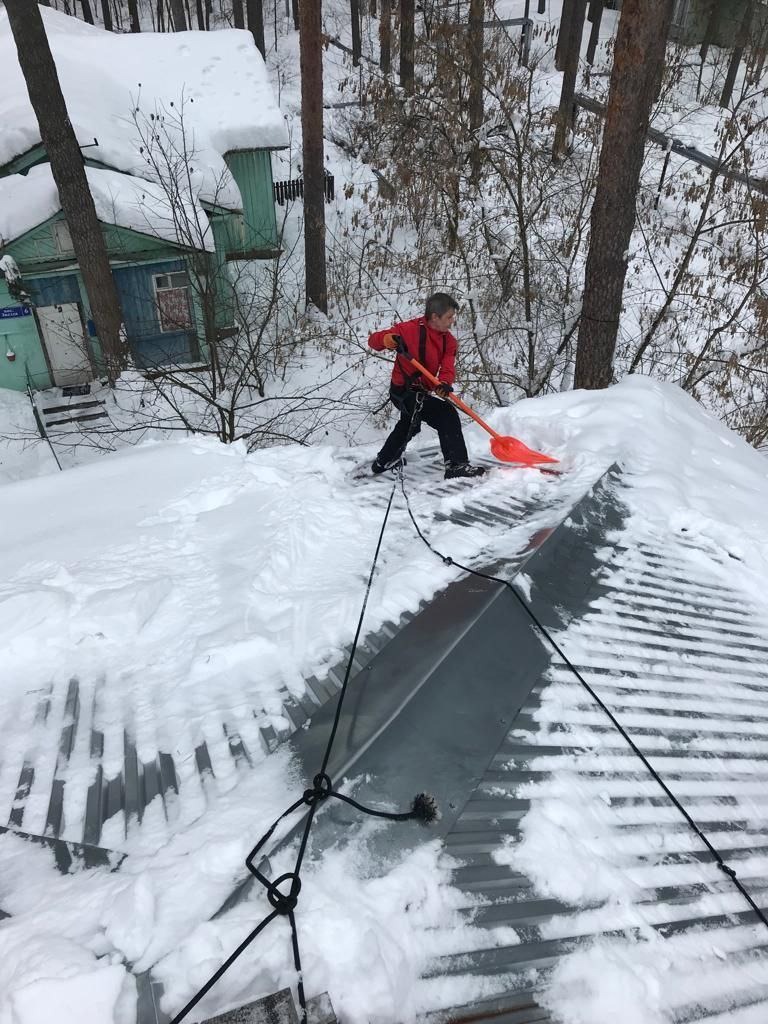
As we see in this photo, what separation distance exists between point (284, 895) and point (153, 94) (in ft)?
52.0

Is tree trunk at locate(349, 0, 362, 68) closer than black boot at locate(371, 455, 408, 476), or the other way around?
black boot at locate(371, 455, 408, 476)

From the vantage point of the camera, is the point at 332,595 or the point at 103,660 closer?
the point at 103,660

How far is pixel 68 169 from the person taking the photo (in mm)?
9320

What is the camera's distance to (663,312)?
8.48 metres

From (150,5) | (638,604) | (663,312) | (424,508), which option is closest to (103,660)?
(424,508)

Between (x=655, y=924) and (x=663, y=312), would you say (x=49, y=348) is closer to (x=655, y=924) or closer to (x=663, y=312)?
(x=663, y=312)

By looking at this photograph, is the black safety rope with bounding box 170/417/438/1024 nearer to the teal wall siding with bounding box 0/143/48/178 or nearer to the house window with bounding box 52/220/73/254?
the house window with bounding box 52/220/73/254

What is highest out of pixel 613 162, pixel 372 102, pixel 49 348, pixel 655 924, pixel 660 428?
pixel 372 102

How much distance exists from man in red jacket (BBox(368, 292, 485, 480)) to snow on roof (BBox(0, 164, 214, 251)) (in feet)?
22.3

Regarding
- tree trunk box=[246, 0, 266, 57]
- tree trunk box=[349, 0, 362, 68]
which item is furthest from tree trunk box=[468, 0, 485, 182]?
tree trunk box=[349, 0, 362, 68]

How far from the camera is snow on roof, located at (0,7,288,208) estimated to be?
1120 cm

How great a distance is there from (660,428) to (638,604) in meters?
1.99

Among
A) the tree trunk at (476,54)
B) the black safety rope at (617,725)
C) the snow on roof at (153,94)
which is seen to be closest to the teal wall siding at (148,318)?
→ the snow on roof at (153,94)

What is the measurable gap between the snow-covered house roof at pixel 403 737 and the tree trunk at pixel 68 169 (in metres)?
6.99
